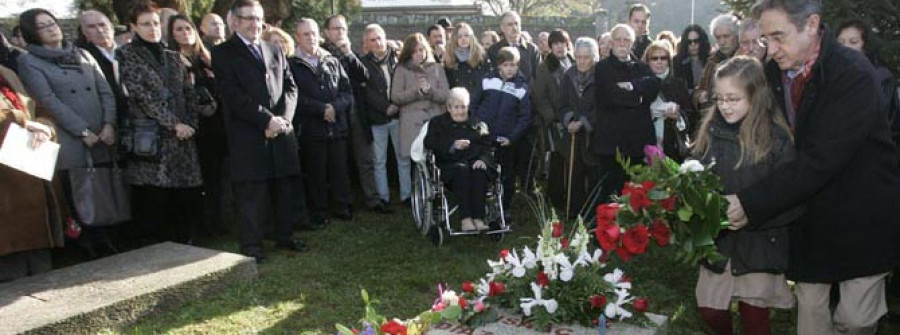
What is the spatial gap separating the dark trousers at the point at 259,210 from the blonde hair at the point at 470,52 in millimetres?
2388

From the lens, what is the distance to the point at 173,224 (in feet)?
20.8

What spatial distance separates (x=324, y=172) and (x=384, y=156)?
33.3 inches

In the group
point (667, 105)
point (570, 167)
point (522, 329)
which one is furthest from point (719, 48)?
point (522, 329)

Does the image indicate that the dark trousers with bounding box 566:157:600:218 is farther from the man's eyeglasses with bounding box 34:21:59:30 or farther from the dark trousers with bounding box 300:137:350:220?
the man's eyeglasses with bounding box 34:21:59:30

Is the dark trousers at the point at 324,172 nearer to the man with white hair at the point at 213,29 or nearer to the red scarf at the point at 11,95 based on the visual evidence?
the man with white hair at the point at 213,29

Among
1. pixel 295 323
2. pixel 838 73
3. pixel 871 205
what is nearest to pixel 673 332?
pixel 871 205

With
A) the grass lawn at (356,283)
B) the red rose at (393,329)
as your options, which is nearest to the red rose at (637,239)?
the red rose at (393,329)

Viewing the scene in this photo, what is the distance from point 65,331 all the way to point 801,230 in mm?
3798

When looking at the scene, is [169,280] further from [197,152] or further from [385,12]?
[385,12]

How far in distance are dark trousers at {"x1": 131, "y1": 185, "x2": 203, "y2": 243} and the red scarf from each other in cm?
129

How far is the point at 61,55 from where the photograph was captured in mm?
5430

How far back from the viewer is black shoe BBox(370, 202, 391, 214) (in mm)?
7613

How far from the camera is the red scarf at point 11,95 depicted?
16.1 feet

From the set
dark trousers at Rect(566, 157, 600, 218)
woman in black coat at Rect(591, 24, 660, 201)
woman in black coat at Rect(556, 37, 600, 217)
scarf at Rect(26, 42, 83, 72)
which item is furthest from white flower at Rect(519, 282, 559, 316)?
scarf at Rect(26, 42, 83, 72)
